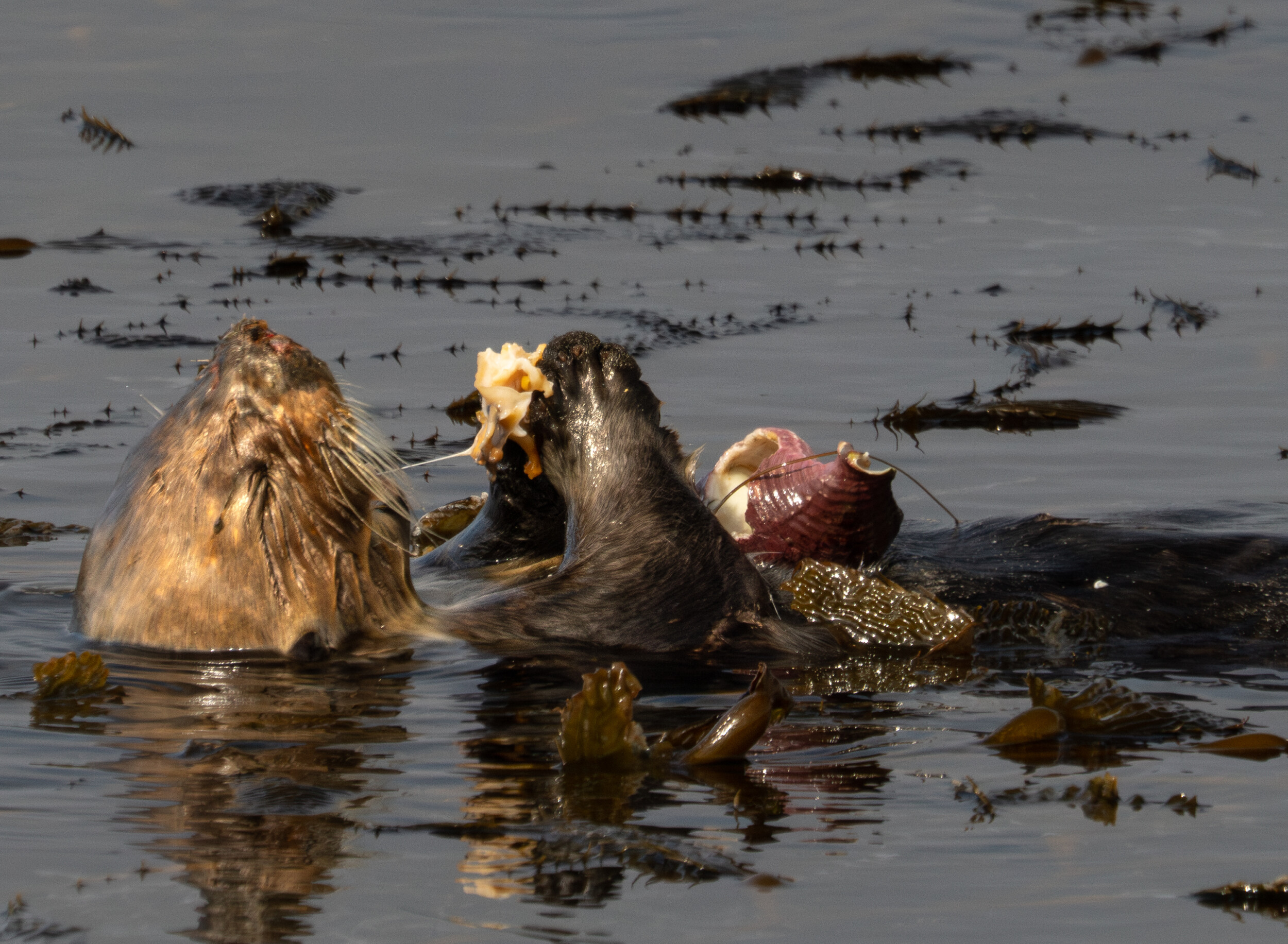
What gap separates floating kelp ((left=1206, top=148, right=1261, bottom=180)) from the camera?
12.0m

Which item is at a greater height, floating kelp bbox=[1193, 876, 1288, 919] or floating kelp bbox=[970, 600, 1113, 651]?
floating kelp bbox=[970, 600, 1113, 651]

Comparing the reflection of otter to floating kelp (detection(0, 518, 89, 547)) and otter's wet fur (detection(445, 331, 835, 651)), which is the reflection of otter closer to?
otter's wet fur (detection(445, 331, 835, 651))

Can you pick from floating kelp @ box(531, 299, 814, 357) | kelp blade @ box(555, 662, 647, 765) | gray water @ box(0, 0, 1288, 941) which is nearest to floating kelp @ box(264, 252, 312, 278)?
gray water @ box(0, 0, 1288, 941)

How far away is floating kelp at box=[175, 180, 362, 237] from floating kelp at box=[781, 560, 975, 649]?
7.50 metres

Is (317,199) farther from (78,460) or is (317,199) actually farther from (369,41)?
(369,41)

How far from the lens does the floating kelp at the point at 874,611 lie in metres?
3.96

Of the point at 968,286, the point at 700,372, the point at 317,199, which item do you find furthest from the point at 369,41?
the point at 700,372

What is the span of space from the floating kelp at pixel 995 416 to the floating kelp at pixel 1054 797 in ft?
13.0

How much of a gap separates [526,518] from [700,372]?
350 centimetres

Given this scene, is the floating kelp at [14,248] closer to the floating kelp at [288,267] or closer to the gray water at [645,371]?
the gray water at [645,371]

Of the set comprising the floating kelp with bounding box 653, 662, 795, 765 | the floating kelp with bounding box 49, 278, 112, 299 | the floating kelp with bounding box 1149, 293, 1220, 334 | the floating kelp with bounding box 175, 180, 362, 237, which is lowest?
the floating kelp with bounding box 653, 662, 795, 765

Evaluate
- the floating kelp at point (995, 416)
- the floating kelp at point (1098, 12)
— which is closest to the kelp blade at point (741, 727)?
the floating kelp at point (995, 416)

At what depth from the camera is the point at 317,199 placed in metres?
11.3

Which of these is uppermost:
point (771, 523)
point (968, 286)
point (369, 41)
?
point (369, 41)
